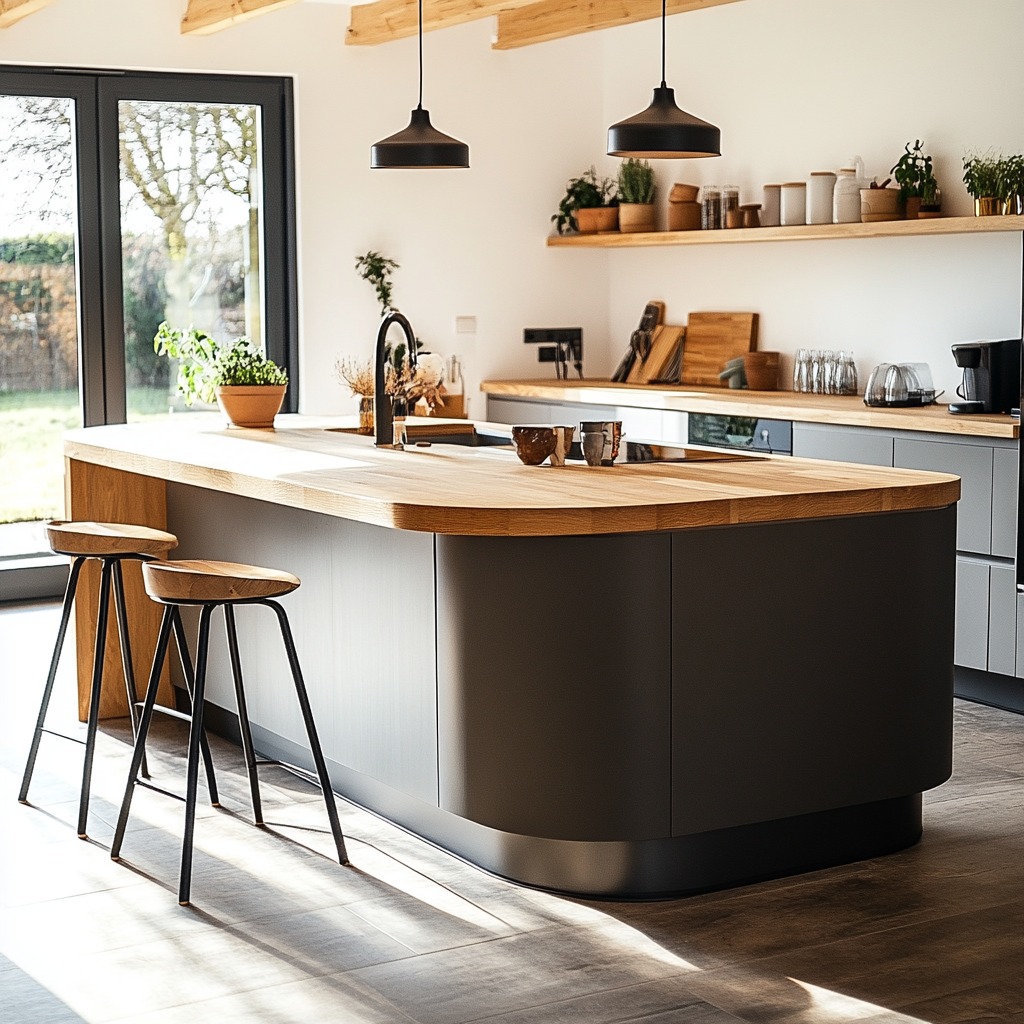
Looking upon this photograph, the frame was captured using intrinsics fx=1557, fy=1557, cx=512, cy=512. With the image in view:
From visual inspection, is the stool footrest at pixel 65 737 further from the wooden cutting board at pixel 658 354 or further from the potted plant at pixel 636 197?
the potted plant at pixel 636 197

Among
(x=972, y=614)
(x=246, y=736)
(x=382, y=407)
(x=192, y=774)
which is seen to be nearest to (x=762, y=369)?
Answer: (x=972, y=614)

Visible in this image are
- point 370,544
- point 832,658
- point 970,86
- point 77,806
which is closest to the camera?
point 832,658

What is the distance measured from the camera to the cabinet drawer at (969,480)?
5328 mm

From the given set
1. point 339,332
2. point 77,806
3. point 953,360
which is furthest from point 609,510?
point 339,332

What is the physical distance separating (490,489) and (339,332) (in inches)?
171

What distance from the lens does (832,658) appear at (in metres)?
3.59

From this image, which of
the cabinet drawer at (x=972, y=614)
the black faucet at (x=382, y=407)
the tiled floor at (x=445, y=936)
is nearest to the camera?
the tiled floor at (x=445, y=936)

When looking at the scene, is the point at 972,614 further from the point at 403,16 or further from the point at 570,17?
the point at 403,16

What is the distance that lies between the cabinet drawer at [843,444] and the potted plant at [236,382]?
6.87 ft

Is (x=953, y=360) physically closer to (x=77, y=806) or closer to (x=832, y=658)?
(x=832, y=658)

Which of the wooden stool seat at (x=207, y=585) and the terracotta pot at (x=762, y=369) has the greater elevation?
the terracotta pot at (x=762, y=369)

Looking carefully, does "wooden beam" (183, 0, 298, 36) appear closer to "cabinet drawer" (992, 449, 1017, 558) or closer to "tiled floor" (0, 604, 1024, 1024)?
"cabinet drawer" (992, 449, 1017, 558)

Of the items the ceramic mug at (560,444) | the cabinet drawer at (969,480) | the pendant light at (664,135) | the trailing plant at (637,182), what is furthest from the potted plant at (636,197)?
the ceramic mug at (560,444)

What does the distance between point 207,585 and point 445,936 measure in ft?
3.09
